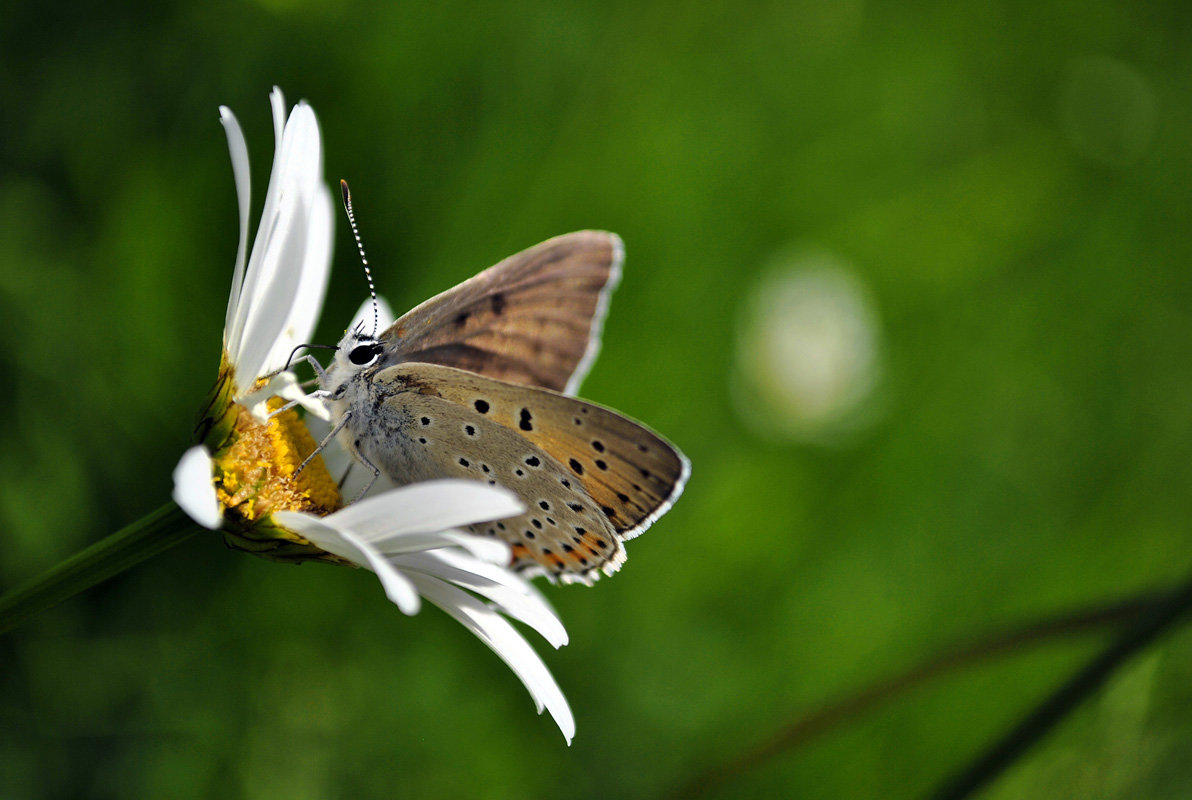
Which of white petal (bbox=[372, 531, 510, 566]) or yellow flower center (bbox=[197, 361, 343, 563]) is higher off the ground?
white petal (bbox=[372, 531, 510, 566])

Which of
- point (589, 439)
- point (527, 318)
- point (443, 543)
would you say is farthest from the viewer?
point (527, 318)

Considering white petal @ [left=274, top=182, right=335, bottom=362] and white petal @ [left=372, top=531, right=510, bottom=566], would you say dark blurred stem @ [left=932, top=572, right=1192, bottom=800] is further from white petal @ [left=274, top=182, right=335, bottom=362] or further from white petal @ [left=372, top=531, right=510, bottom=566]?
white petal @ [left=274, top=182, right=335, bottom=362]

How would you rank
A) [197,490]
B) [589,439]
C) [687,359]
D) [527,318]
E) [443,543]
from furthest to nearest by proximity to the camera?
[687,359] < [527,318] < [589,439] < [443,543] < [197,490]

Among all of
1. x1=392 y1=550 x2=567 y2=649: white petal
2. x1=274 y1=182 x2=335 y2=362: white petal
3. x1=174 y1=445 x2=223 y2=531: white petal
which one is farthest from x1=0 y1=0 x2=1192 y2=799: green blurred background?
x1=174 y1=445 x2=223 y2=531: white petal

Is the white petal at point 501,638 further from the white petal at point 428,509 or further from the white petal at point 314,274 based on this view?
the white petal at point 314,274

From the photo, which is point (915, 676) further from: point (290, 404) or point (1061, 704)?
point (290, 404)

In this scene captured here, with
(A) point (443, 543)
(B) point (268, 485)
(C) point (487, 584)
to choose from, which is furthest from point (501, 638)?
(B) point (268, 485)

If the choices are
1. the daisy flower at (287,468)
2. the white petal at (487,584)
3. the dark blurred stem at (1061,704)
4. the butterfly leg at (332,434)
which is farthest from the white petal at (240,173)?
the dark blurred stem at (1061,704)
